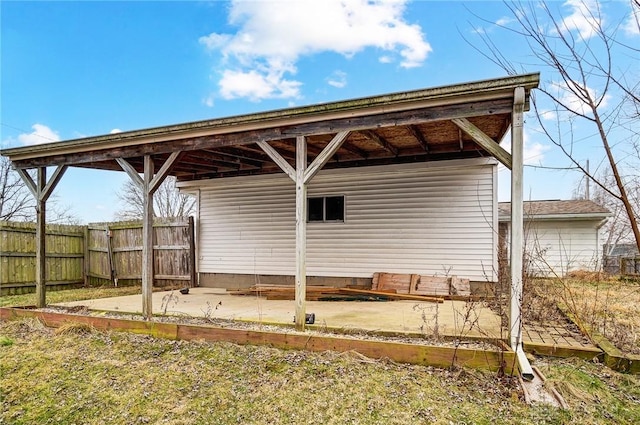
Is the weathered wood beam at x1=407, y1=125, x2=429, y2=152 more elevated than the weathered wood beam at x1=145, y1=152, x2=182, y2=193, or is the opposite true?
the weathered wood beam at x1=407, y1=125, x2=429, y2=152

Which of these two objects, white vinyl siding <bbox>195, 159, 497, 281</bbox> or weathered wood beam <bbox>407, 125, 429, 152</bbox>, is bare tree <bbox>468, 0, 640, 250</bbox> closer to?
weathered wood beam <bbox>407, 125, 429, 152</bbox>

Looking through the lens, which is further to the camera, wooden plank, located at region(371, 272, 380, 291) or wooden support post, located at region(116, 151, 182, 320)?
wooden plank, located at region(371, 272, 380, 291)

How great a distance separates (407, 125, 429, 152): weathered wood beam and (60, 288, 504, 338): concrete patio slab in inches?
94.5

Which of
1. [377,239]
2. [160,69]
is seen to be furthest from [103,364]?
[160,69]

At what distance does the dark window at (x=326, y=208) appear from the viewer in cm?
843

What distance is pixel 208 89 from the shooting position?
14.5m

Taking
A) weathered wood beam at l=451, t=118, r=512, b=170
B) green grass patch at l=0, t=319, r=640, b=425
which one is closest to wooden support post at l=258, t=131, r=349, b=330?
green grass patch at l=0, t=319, r=640, b=425

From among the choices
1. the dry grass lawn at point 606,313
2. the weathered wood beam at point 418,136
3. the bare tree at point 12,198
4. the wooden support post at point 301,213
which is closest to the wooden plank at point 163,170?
the wooden support post at point 301,213

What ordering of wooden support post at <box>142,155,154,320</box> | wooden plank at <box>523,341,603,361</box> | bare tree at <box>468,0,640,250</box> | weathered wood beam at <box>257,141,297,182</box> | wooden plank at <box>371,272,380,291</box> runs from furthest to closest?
1. wooden plank at <box>371,272,380,291</box>
2. wooden support post at <box>142,155,154,320</box>
3. weathered wood beam at <box>257,141,297,182</box>
4. bare tree at <box>468,0,640,250</box>
5. wooden plank at <box>523,341,603,361</box>

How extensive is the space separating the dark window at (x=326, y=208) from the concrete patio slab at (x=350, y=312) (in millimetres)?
1945

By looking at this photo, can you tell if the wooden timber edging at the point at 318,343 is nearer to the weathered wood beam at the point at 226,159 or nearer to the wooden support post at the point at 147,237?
the wooden support post at the point at 147,237

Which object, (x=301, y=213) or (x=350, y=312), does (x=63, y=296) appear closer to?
(x=350, y=312)

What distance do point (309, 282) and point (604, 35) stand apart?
629cm

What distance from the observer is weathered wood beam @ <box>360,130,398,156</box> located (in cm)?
571
